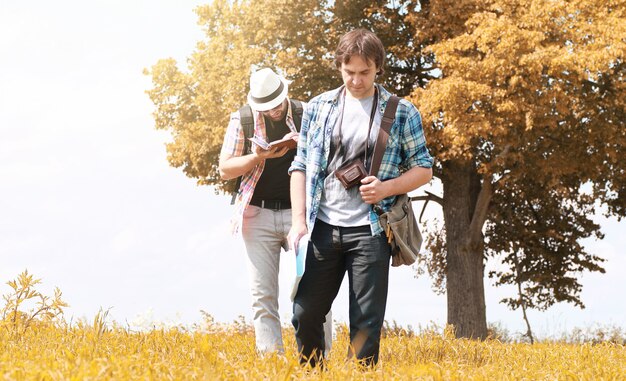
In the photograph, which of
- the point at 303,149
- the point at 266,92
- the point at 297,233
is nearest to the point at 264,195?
the point at 266,92

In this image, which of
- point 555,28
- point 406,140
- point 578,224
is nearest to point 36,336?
point 406,140

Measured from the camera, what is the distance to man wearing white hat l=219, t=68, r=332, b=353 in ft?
19.0

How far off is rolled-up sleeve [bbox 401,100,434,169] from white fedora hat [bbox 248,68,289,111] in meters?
1.33

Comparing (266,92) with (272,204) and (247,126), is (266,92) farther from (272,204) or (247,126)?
(272,204)

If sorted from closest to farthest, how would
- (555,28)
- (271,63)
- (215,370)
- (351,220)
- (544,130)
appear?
(215,370) → (351,220) → (555,28) → (544,130) → (271,63)

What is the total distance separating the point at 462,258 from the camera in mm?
18000

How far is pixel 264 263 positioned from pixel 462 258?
12856 millimetres

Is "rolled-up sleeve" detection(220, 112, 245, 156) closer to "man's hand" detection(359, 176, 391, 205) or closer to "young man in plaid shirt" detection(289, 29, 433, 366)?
"young man in plaid shirt" detection(289, 29, 433, 366)

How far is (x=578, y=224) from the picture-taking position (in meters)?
20.8

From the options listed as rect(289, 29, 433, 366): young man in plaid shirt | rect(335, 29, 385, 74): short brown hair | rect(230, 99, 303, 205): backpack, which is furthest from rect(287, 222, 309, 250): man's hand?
rect(230, 99, 303, 205): backpack

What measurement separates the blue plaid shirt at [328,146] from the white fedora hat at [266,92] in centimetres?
98

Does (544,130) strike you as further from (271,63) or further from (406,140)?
(406,140)

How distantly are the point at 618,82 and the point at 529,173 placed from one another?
277 centimetres

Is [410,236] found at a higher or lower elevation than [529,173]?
lower
